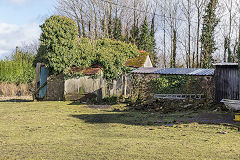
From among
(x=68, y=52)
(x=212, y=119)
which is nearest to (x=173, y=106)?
(x=212, y=119)

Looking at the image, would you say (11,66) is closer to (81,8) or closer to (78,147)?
(81,8)

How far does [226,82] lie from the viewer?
1852cm

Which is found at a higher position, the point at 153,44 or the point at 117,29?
the point at 117,29

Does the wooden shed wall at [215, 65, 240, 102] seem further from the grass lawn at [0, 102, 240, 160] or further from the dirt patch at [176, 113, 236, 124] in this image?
the grass lawn at [0, 102, 240, 160]

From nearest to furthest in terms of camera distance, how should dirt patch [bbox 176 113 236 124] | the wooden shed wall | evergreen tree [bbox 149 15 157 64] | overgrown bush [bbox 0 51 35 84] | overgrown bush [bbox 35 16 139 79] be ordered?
dirt patch [bbox 176 113 236 124] → the wooden shed wall → overgrown bush [bbox 35 16 139 79] → overgrown bush [bbox 0 51 35 84] → evergreen tree [bbox 149 15 157 64]

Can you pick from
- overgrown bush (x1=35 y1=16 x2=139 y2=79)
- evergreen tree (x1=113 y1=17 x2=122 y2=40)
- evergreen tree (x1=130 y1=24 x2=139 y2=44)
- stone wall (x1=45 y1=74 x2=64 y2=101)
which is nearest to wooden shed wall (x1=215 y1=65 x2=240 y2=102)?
overgrown bush (x1=35 y1=16 x2=139 y2=79)

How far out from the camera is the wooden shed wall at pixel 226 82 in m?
18.1

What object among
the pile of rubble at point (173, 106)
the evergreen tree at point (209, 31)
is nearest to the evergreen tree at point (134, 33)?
the evergreen tree at point (209, 31)

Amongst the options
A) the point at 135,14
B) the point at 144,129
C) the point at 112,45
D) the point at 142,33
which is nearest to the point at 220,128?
the point at 144,129

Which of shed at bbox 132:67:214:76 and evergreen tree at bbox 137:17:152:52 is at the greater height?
evergreen tree at bbox 137:17:152:52

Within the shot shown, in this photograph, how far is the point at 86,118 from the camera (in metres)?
13.9

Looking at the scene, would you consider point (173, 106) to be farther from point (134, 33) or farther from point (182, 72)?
point (134, 33)

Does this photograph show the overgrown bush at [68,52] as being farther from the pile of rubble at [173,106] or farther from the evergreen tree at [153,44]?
the evergreen tree at [153,44]

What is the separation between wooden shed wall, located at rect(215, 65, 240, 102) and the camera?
714 inches
